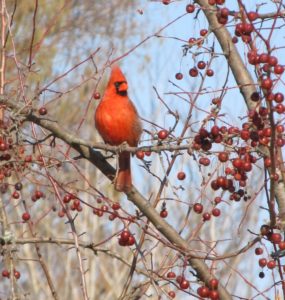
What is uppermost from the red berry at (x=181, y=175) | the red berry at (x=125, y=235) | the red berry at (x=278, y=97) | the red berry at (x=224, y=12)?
the red berry at (x=224, y=12)

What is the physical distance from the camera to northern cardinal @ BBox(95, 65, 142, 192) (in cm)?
401

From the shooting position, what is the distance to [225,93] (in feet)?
8.73

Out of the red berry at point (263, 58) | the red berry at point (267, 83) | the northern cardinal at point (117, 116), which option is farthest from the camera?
the northern cardinal at point (117, 116)

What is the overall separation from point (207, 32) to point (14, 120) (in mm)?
623

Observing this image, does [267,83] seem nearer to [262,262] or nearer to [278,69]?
[278,69]

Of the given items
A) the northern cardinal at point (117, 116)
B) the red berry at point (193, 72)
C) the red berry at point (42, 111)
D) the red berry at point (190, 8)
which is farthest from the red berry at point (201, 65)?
the northern cardinal at point (117, 116)

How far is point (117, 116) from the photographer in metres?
4.03

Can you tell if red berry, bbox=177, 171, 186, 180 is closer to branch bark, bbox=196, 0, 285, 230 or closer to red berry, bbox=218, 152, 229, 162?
branch bark, bbox=196, 0, 285, 230

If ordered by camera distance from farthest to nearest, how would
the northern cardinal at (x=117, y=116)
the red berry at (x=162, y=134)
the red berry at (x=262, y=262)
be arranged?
the northern cardinal at (x=117, y=116) < the red berry at (x=262, y=262) < the red berry at (x=162, y=134)

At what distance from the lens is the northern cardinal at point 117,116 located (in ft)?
13.1

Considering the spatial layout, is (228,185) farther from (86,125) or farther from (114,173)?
(86,125)

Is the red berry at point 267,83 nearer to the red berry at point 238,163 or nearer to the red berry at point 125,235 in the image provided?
the red berry at point 238,163

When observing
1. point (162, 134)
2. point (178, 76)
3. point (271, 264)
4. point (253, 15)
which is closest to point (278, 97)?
point (253, 15)

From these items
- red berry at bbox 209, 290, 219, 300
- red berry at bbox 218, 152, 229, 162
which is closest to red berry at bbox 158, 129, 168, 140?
red berry at bbox 218, 152, 229, 162
